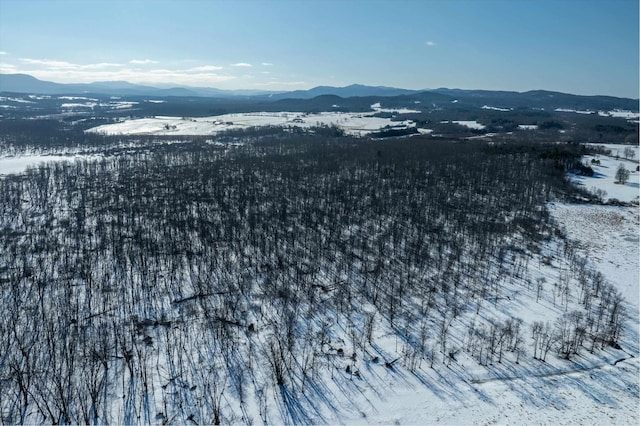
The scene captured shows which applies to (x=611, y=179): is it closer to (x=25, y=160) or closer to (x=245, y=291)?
(x=245, y=291)

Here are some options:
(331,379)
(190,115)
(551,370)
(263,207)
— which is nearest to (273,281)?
(331,379)

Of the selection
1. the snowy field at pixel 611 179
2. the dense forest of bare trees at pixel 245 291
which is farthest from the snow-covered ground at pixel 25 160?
the snowy field at pixel 611 179

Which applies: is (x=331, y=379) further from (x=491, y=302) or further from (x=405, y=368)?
(x=491, y=302)

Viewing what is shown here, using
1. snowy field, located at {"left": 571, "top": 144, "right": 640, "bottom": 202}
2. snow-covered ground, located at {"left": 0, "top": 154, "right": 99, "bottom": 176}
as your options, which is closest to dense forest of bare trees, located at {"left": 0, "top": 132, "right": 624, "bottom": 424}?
snowy field, located at {"left": 571, "top": 144, "right": 640, "bottom": 202}

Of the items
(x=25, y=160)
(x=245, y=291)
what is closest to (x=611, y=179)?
(x=245, y=291)

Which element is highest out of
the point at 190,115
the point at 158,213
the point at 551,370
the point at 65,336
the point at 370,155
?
the point at 190,115

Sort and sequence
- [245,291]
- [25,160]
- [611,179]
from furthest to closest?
[25,160] → [611,179] → [245,291]

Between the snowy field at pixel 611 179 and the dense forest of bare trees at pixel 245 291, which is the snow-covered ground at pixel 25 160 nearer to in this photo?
the dense forest of bare trees at pixel 245 291

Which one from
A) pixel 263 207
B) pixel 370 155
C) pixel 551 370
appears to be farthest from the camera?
pixel 370 155
